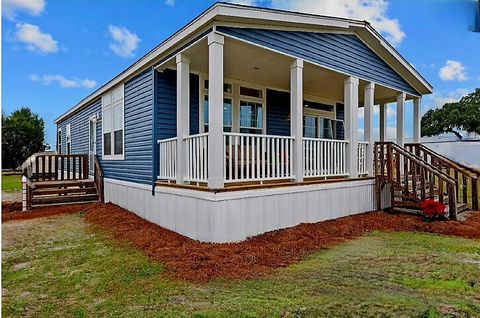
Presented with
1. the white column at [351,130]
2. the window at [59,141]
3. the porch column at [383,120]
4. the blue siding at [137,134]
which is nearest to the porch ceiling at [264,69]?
the white column at [351,130]

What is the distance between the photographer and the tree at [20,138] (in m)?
27.8

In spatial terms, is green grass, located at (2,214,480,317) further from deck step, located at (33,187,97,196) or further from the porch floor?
deck step, located at (33,187,97,196)

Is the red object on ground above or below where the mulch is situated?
above

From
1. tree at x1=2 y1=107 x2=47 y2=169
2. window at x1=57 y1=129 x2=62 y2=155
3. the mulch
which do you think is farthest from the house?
tree at x1=2 y1=107 x2=47 y2=169

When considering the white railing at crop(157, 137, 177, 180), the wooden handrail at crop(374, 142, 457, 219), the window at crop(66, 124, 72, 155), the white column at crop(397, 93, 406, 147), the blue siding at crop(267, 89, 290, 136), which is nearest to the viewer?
the white railing at crop(157, 137, 177, 180)

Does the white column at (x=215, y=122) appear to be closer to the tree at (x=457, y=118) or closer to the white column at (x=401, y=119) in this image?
the white column at (x=401, y=119)

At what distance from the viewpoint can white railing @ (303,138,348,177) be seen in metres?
6.90

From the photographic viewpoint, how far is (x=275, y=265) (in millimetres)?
4359

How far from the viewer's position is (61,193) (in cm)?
1020

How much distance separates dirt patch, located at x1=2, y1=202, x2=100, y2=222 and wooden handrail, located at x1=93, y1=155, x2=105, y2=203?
2.03 ft

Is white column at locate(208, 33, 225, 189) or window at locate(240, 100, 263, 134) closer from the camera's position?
white column at locate(208, 33, 225, 189)

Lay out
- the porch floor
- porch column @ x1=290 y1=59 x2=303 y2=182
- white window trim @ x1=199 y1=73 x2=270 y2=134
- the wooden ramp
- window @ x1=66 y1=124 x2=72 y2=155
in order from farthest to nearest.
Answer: window @ x1=66 y1=124 x2=72 y2=155, the wooden ramp, white window trim @ x1=199 y1=73 x2=270 y2=134, porch column @ x1=290 y1=59 x2=303 y2=182, the porch floor

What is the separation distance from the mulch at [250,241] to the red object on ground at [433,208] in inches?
8.9

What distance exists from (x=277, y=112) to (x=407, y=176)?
3.89 metres
